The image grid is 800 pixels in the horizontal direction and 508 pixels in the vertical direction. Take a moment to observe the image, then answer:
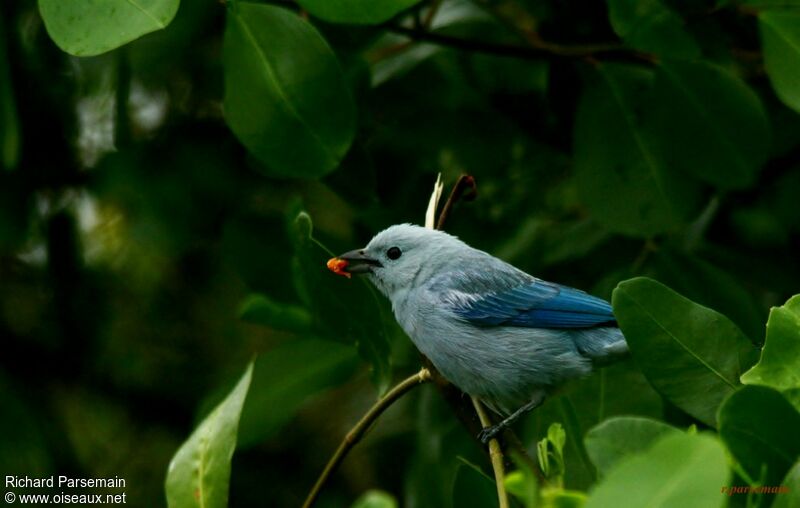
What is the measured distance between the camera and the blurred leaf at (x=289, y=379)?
11.3 feet

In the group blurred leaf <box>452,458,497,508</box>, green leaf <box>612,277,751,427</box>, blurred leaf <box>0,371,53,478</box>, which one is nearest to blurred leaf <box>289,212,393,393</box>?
blurred leaf <box>452,458,497,508</box>

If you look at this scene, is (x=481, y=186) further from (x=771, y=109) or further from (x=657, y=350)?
(x=657, y=350)

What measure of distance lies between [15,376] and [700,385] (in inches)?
Answer: 142

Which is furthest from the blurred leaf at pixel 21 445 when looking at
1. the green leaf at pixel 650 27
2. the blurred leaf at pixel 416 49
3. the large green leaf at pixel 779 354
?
the large green leaf at pixel 779 354

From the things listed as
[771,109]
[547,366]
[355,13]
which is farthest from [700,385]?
[771,109]

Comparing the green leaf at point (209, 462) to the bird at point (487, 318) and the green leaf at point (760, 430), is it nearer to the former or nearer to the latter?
the bird at point (487, 318)

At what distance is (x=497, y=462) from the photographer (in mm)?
2324

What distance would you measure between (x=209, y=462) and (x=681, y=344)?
97cm

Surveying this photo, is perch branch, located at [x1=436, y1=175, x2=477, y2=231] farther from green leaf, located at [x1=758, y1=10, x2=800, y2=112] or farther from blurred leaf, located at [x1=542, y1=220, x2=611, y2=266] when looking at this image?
blurred leaf, located at [x1=542, y1=220, x2=611, y2=266]

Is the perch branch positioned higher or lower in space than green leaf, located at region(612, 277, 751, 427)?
lower

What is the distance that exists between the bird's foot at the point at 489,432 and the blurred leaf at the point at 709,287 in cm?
115

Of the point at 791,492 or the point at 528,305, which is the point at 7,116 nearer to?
the point at 528,305

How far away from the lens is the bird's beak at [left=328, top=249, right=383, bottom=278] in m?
3.14

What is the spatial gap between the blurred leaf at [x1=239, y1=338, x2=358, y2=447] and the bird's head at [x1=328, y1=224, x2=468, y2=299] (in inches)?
9.5
